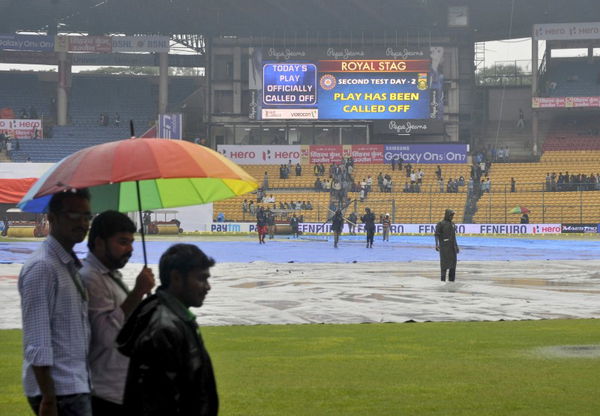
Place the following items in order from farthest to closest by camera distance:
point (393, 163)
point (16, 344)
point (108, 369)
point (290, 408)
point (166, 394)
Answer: point (393, 163) → point (16, 344) → point (290, 408) → point (108, 369) → point (166, 394)

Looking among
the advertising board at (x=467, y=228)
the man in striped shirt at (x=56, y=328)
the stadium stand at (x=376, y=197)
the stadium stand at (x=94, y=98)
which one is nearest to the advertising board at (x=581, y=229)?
the advertising board at (x=467, y=228)

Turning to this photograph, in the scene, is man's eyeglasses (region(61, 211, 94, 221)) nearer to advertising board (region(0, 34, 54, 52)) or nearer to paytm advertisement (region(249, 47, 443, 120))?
paytm advertisement (region(249, 47, 443, 120))

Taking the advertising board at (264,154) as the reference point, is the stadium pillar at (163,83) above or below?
above

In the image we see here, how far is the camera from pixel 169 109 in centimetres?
8662

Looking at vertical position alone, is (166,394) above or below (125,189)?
below

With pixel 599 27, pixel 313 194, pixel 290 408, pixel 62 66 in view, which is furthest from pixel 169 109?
pixel 290 408

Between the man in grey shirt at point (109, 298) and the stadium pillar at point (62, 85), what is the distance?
78422 millimetres

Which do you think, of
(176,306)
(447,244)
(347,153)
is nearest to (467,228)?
(347,153)

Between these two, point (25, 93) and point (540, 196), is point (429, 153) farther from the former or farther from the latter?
point (25, 93)

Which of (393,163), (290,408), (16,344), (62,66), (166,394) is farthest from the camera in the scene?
(62,66)

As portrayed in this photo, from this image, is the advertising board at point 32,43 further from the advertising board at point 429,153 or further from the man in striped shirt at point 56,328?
the man in striped shirt at point 56,328

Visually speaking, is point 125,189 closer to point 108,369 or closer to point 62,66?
point 108,369

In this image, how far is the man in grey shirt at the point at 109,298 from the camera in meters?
6.00

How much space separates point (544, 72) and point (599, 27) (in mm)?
8196
